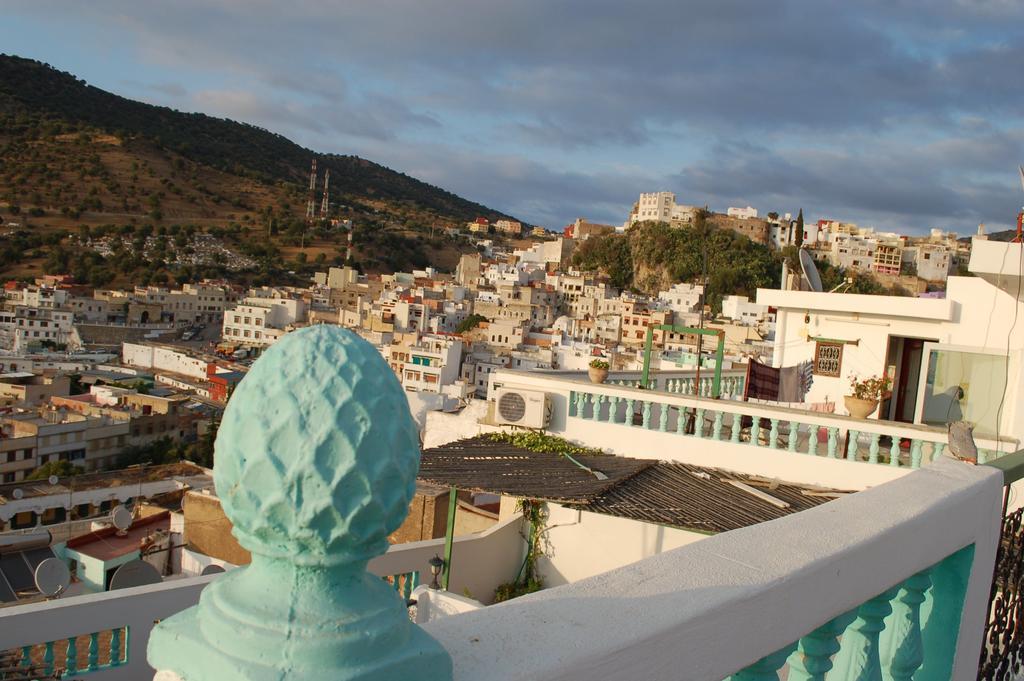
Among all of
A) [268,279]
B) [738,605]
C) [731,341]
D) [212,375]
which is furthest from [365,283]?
[738,605]

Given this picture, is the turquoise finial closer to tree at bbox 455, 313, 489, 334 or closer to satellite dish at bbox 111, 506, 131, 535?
satellite dish at bbox 111, 506, 131, 535

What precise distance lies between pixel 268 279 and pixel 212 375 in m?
34.1

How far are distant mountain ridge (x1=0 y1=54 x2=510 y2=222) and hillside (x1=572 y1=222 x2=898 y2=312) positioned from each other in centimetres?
4531

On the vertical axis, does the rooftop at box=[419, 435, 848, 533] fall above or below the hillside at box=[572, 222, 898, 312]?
below

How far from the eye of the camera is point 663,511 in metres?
5.74

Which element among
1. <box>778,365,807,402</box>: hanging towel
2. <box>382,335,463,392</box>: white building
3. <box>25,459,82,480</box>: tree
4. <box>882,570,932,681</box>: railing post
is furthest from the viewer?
<box>382,335,463,392</box>: white building

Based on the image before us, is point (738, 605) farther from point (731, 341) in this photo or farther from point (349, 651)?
point (731, 341)

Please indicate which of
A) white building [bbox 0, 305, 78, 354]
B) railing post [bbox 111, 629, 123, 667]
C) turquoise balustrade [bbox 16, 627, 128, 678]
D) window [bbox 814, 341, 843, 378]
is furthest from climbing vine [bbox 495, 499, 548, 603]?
white building [bbox 0, 305, 78, 354]

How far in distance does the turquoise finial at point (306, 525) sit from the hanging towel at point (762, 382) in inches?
360

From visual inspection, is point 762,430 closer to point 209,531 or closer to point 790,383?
point 790,383

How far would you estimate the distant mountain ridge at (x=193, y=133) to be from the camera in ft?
326

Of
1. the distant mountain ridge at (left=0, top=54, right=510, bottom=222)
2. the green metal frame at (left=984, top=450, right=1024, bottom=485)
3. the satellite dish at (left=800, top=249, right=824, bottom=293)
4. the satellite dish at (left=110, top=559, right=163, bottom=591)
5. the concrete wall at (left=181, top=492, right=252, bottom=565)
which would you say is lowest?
the concrete wall at (left=181, top=492, right=252, bottom=565)

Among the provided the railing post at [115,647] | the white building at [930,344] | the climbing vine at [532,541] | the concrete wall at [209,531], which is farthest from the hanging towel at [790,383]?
the railing post at [115,647]

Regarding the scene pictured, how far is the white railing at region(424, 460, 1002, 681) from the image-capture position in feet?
3.46
